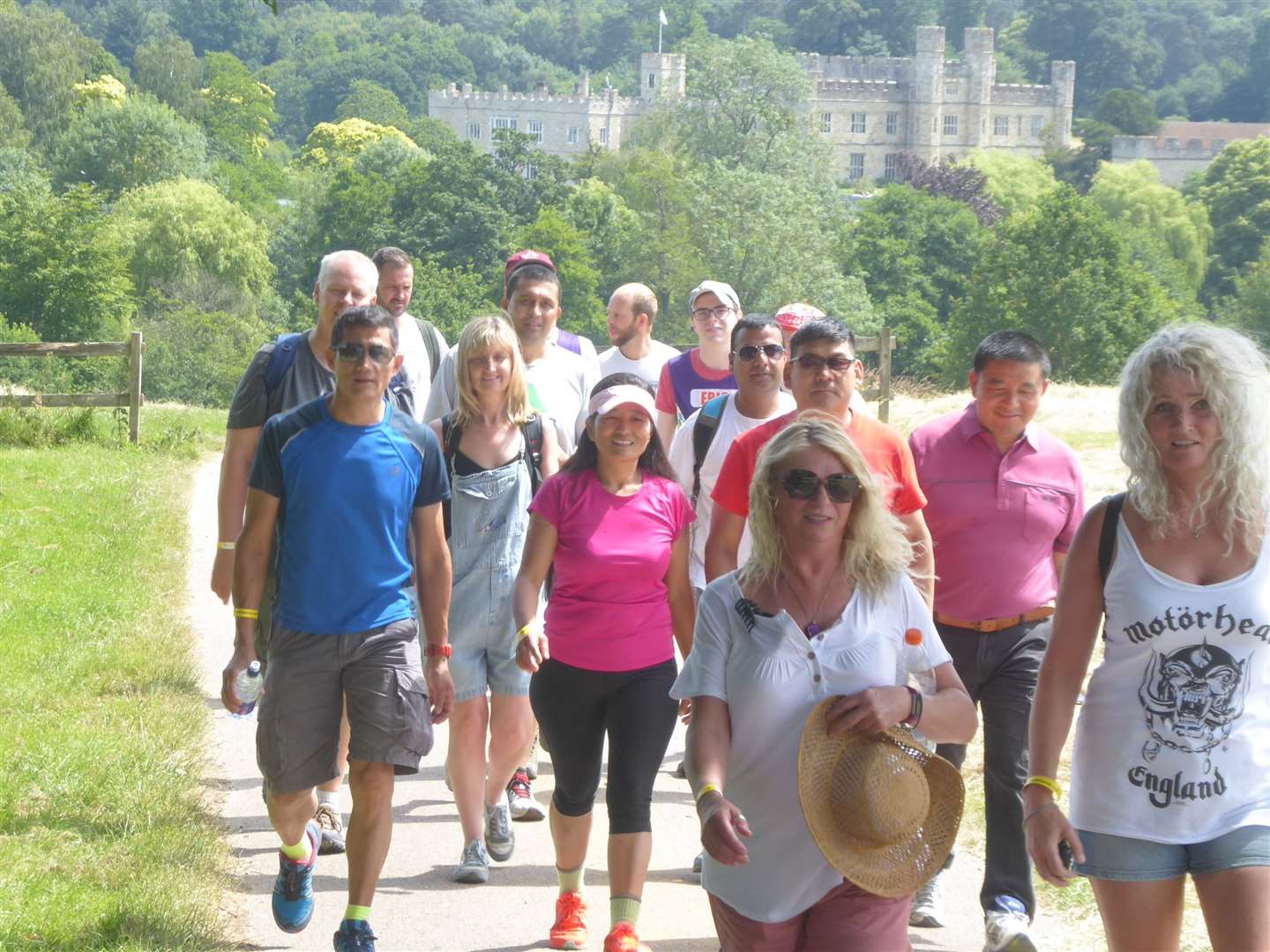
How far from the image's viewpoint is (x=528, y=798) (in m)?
6.86

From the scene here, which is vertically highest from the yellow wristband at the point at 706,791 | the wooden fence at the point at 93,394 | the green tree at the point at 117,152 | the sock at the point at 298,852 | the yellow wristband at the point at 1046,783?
the green tree at the point at 117,152

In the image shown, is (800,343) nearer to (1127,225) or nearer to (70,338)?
(70,338)

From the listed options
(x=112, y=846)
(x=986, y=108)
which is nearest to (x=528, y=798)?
(x=112, y=846)

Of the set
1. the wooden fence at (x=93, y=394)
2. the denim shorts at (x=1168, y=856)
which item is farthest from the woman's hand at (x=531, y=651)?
the wooden fence at (x=93, y=394)

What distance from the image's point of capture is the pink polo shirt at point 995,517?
546cm

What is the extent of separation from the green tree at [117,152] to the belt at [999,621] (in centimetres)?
8791

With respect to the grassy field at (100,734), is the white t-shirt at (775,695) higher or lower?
higher

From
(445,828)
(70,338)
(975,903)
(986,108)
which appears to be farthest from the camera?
(986,108)

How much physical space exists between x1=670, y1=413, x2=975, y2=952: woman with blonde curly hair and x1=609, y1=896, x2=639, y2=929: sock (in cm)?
141

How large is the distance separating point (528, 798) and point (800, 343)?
8.08 feet

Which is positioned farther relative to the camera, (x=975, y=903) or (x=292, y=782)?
(x=975, y=903)

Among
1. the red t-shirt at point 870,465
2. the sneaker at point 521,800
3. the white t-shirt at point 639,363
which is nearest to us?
the red t-shirt at point 870,465

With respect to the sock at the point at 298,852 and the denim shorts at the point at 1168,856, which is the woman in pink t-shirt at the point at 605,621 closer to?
the sock at the point at 298,852

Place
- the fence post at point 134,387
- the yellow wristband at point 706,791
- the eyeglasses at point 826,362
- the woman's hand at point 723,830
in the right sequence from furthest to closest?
1. the fence post at point 134,387
2. the eyeglasses at point 826,362
3. the yellow wristband at point 706,791
4. the woman's hand at point 723,830
